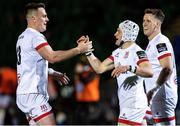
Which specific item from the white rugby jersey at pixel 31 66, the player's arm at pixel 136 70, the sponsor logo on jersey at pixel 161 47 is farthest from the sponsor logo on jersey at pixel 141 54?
the white rugby jersey at pixel 31 66

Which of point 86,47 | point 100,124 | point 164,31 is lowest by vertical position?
point 100,124

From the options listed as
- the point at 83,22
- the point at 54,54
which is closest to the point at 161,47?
the point at 54,54

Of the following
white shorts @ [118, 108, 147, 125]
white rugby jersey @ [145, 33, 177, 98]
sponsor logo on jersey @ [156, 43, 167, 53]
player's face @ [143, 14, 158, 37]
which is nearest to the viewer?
white shorts @ [118, 108, 147, 125]

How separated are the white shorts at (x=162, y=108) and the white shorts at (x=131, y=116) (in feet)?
1.73

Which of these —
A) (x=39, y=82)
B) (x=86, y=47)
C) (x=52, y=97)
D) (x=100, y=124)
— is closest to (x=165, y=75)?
(x=86, y=47)

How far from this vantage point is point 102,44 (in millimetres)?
17125

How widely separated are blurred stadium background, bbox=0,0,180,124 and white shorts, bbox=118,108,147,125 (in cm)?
750

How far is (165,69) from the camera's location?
8367mm

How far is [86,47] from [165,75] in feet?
3.53

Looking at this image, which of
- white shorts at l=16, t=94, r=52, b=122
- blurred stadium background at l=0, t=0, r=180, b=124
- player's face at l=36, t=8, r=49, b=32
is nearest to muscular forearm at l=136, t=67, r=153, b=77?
white shorts at l=16, t=94, r=52, b=122

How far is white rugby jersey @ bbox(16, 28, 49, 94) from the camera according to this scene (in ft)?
26.8

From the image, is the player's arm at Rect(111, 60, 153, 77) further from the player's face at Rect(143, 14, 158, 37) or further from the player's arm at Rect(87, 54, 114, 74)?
the player's face at Rect(143, 14, 158, 37)

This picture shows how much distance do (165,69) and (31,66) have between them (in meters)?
1.73

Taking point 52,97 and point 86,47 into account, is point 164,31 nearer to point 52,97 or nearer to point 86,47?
point 52,97
